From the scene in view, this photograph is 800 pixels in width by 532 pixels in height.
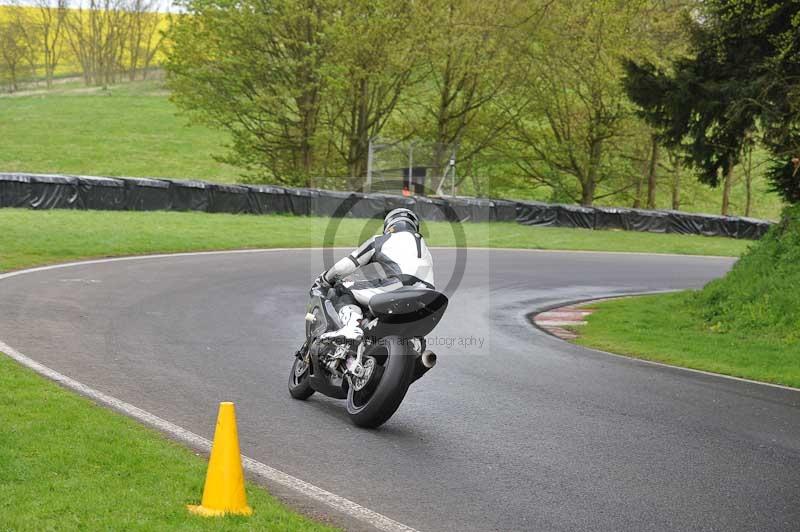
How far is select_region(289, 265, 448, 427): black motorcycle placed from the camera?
7.03m

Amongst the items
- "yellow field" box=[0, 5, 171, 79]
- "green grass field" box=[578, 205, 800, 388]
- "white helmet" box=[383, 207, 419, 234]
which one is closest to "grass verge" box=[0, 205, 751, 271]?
"green grass field" box=[578, 205, 800, 388]

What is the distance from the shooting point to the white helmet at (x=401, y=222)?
762 cm

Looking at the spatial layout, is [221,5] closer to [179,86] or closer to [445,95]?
[179,86]

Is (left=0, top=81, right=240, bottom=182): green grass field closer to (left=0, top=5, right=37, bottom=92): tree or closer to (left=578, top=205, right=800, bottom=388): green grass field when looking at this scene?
(left=0, top=5, right=37, bottom=92): tree

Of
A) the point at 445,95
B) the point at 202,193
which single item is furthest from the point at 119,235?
the point at 445,95

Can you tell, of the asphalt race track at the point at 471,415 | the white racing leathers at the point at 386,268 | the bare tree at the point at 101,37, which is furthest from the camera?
the bare tree at the point at 101,37

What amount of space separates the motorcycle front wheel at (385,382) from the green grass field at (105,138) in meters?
53.9

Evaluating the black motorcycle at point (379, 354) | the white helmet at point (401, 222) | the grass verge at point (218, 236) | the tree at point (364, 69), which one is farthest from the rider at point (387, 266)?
the tree at point (364, 69)

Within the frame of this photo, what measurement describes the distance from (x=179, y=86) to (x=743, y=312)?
110 ft

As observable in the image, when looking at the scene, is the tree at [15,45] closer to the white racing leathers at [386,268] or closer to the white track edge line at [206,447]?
the white track edge line at [206,447]

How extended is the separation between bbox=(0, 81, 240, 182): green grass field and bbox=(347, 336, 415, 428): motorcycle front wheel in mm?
53922

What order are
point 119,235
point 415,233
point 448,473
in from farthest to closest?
point 119,235 → point 415,233 → point 448,473

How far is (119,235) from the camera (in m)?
23.7

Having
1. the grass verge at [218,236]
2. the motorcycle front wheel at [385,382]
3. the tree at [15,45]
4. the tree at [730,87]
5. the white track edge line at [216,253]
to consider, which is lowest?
the motorcycle front wheel at [385,382]
